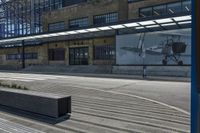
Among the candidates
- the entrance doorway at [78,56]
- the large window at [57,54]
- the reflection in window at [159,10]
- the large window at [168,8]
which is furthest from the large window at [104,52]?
the reflection in window at [159,10]

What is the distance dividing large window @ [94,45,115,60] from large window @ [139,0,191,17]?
652cm

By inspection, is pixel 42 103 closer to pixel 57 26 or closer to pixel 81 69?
pixel 81 69

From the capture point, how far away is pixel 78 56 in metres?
37.3

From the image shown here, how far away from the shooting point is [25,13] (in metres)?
59.6

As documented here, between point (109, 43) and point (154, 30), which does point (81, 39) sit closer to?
point (109, 43)

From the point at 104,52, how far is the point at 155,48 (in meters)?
9.56

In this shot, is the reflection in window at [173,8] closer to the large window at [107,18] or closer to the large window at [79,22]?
the large window at [107,18]

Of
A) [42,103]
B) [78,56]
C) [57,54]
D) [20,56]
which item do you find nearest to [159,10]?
[78,56]

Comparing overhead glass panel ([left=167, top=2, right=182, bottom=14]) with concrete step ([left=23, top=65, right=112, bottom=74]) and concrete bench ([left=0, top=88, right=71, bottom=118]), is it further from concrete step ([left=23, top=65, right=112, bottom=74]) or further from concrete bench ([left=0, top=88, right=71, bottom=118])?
concrete bench ([left=0, top=88, right=71, bottom=118])

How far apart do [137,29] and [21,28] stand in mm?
44960

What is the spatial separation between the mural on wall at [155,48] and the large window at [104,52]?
3.97 meters

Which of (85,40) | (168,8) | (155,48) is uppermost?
(168,8)

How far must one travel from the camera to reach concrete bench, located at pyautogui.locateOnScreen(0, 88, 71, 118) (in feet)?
22.2

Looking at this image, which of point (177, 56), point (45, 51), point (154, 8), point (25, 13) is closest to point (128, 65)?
point (177, 56)
